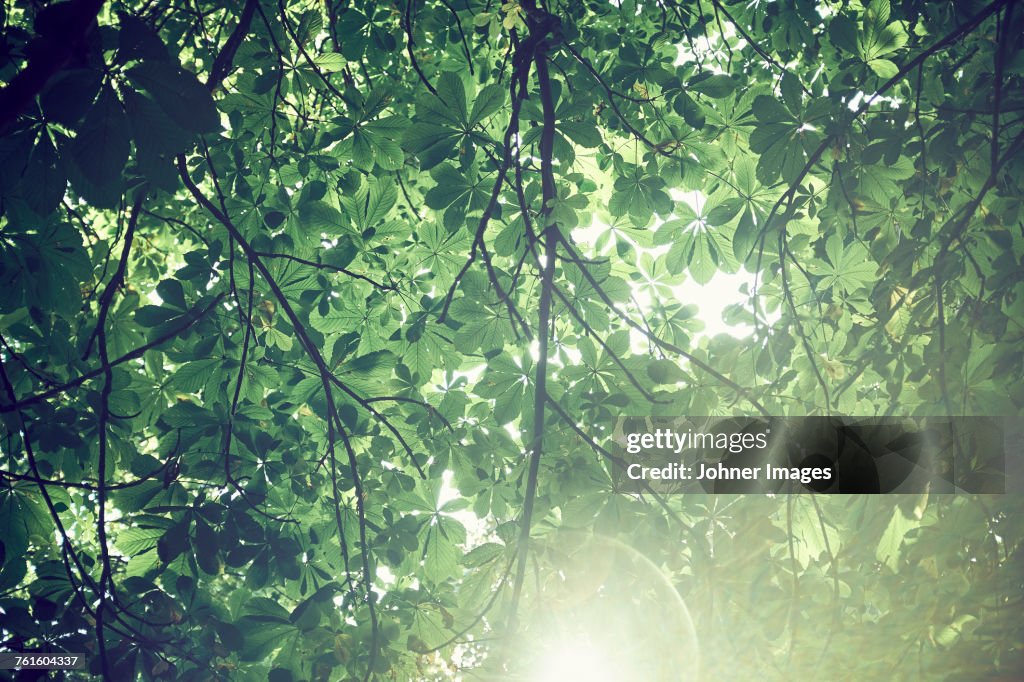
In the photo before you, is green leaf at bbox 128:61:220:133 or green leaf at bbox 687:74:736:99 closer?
green leaf at bbox 128:61:220:133

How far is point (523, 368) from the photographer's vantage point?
246 centimetres

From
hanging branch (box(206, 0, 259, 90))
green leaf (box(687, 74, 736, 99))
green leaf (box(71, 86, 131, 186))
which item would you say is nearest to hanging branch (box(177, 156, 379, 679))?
hanging branch (box(206, 0, 259, 90))

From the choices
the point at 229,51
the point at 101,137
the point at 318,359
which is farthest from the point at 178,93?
the point at 229,51

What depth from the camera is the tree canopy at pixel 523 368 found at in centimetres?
222

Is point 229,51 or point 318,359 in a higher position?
point 229,51

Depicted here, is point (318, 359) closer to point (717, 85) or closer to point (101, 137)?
point (101, 137)

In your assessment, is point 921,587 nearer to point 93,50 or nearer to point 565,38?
point 565,38

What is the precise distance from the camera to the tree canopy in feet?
7.28

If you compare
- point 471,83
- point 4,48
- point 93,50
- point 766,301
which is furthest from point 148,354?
point 766,301

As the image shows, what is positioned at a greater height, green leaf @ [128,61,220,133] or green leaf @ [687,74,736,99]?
green leaf @ [687,74,736,99]

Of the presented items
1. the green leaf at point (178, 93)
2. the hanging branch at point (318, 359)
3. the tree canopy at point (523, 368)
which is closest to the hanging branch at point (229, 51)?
the tree canopy at point (523, 368)

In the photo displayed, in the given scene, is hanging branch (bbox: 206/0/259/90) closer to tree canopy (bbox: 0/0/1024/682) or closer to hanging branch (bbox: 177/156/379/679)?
tree canopy (bbox: 0/0/1024/682)

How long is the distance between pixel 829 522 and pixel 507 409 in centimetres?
138

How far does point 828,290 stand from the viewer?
2.81 metres
